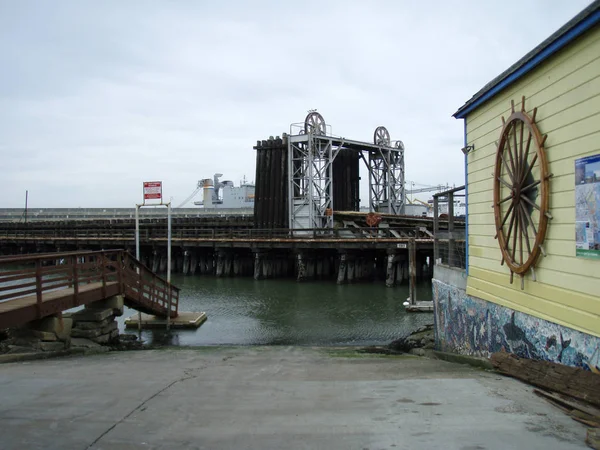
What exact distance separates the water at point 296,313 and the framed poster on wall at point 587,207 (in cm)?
857

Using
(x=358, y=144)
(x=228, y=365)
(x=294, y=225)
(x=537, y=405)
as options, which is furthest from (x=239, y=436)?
(x=358, y=144)

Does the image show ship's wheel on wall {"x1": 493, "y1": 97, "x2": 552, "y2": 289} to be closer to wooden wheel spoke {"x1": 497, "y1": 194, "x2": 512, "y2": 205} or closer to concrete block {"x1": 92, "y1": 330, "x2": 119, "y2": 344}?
wooden wheel spoke {"x1": 497, "y1": 194, "x2": 512, "y2": 205}

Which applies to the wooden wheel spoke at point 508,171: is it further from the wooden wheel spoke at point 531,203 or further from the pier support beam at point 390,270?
the pier support beam at point 390,270

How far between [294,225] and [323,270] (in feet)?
13.2

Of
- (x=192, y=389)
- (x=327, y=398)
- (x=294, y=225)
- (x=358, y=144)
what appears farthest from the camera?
(x=358, y=144)

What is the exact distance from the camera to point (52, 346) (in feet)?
29.2

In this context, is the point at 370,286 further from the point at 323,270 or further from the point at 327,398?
the point at 327,398

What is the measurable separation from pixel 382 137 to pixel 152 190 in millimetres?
26355

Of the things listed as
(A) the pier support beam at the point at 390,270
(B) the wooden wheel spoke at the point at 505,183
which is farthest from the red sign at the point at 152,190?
(A) the pier support beam at the point at 390,270

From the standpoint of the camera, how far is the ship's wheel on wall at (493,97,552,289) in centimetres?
586

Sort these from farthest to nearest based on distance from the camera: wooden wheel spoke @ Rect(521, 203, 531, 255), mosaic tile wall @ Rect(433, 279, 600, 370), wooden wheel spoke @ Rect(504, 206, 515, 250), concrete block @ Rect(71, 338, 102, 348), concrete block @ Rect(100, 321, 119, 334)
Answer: concrete block @ Rect(100, 321, 119, 334), concrete block @ Rect(71, 338, 102, 348), wooden wheel spoke @ Rect(504, 206, 515, 250), wooden wheel spoke @ Rect(521, 203, 531, 255), mosaic tile wall @ Rect(433, 279, 600, 370)

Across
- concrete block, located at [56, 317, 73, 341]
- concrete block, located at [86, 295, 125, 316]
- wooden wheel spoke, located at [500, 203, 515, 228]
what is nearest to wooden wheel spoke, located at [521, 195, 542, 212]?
wooden wheel spoke, located at [500, 203, 515, 228]

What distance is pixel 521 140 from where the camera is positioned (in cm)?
651

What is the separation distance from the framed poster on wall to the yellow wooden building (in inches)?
0.5
